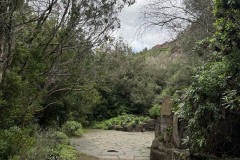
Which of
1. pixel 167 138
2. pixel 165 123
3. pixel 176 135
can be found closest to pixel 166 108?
pixel 165 123

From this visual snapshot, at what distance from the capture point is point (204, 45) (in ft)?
15.3

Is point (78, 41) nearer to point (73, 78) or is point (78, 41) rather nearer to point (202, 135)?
point (73, 78)

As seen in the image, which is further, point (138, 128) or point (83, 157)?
point (138, 128)

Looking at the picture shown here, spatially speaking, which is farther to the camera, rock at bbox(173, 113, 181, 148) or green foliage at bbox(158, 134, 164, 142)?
green foliage at bbox(158, 134, 164, 142)

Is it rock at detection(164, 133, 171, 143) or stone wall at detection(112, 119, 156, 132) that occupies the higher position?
rock at detection(164, 133, 171, 143)

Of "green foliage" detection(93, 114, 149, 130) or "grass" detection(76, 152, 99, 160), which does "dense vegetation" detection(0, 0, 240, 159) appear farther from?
"green foliage" detection(93, 114, 149, 130)

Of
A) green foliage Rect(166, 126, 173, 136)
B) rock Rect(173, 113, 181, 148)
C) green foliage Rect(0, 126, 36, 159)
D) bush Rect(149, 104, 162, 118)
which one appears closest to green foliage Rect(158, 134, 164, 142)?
green foliage Rect(166, 126, 173, 136)

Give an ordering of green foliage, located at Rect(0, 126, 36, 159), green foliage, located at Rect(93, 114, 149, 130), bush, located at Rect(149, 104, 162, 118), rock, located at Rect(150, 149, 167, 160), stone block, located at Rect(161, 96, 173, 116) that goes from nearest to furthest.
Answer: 1. green foliage, located at Rect(0, 126, 36, 159)
2. rock, located at Rect(150, 149, 167, 160)
3. stone block, located at Rect(161, 96, 173, 116)
4. bush, located at Rect(149, 104, 162, 118)
5. green foliage, located at Rect(93, 114, 149, 130)

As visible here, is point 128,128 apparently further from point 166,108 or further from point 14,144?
point 14,144

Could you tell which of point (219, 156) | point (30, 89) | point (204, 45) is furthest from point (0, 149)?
point (204, 45)

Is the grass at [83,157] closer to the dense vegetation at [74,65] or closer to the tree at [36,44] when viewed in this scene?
the dense vegetation at [74,65]

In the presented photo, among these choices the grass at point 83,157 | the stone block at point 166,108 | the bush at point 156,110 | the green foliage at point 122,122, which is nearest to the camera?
the stone block at point 166,108

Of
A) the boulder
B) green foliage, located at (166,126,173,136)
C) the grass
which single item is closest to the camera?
green foliage, located at (166,126,173,136)

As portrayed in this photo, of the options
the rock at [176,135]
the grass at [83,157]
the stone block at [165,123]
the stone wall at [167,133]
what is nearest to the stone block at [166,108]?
the stone wall at [167,133]
